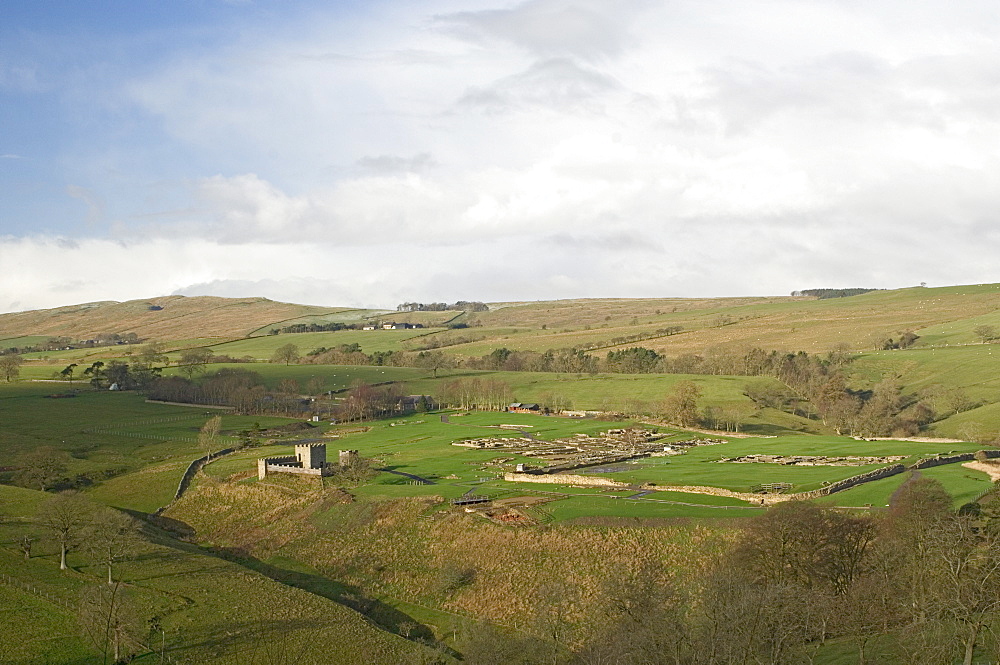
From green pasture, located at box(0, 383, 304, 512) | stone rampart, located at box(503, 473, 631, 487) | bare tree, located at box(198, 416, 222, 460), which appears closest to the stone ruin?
green pasture, located at box(0, 383, 304, 512)

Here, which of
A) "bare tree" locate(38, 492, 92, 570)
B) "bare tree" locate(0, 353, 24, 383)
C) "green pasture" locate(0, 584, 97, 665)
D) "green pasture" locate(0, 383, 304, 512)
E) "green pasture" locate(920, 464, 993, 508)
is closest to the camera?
"green pasture" locate(0, 584, 97, 665)

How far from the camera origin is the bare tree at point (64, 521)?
65.9 m

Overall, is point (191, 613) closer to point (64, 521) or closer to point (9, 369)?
point (64, 521)

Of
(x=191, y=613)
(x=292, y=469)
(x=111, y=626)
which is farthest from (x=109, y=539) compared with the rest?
(x=292, y=469)

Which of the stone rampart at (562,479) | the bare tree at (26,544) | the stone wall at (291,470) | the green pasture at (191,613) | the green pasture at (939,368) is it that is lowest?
the green pasture at (191,613)

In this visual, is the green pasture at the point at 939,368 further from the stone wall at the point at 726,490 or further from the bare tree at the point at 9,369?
the bare tree at the point at 9,369

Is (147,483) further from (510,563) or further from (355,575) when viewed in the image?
(510,563)

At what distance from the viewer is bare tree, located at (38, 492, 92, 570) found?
65.9 metres

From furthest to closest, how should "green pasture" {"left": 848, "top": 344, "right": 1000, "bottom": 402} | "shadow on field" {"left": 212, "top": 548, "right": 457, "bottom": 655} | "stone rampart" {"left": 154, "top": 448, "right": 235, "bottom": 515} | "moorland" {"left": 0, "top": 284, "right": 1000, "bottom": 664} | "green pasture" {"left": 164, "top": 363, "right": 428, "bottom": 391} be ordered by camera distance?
"green pasture" {"left": 164, "top": 363, "right": 428, "bottom": 391}, "green pasture" {"left": 848, "top": 344, "right": 1000, "bottom": 402}, "stone rampart" {"left": 154, "top": 448, "right": 235, "bottom": 515}, "shadow on field" {"left": 212, "top": 548, "right": 457, "bottom": 655}, "moorland" {"left": 0, "top": 284, "right": 1000, "bottom": 664}

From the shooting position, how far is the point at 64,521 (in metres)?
66.1

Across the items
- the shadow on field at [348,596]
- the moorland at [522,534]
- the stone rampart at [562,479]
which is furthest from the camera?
the stone rampart at [562,479]

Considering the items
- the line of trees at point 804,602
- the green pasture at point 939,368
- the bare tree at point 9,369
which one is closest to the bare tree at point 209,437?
the line of trees at point 804,602

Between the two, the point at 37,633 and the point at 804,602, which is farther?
the point at 37,633

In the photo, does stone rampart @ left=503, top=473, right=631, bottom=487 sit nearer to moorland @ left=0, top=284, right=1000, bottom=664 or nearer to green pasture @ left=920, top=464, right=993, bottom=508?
moorland @ left=0, top=284, right=1000, bottom=664
